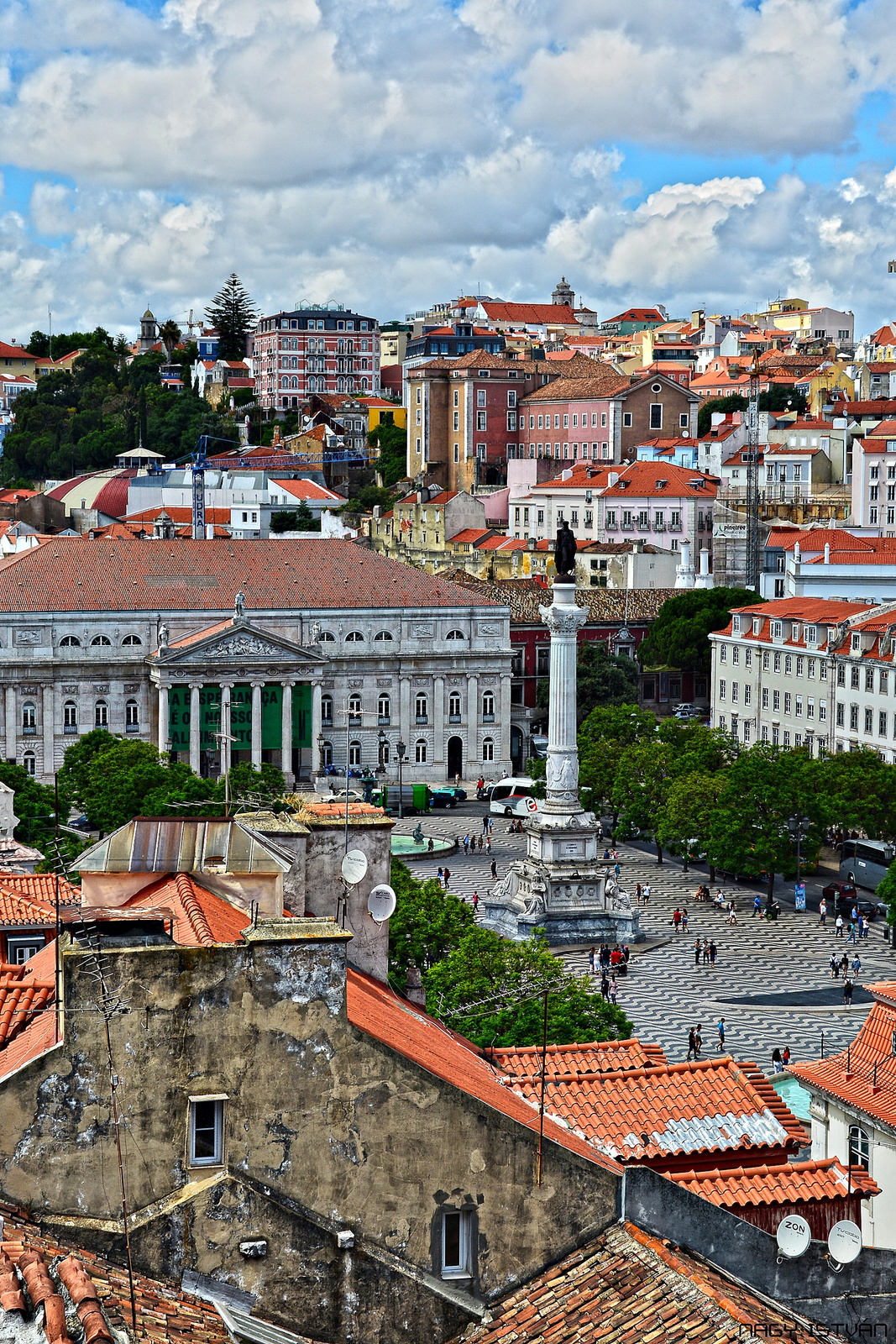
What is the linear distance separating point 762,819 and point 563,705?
9.14 meters

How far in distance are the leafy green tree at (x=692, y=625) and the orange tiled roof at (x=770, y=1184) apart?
308 feet

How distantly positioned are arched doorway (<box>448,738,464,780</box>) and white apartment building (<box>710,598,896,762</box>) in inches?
555

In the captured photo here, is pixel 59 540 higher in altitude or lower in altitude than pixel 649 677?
higher

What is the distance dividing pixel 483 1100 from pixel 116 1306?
334 cm

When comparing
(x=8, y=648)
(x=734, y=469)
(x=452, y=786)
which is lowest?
(x=452, y=786)

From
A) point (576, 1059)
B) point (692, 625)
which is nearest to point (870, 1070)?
point (576, 1059)

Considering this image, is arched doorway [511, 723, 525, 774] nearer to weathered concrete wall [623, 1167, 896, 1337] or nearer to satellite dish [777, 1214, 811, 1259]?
weathered concrete wall [623, 1167, 896, 1337]

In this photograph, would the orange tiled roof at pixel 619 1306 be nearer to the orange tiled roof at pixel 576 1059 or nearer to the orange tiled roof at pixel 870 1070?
the orange tiled roof at pixel 576 1059

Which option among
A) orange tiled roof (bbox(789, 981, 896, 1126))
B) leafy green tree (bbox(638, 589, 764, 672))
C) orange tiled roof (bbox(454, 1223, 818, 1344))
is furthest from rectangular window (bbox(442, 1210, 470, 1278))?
leafy green tree (bbox(638, 589, 764, 672))

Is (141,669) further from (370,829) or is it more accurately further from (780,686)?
(370,829)

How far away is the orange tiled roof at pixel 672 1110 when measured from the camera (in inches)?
857

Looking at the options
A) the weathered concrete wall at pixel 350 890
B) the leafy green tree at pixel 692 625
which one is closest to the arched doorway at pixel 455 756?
the leafy green tree at pixel 692 625

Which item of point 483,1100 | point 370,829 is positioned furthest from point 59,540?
point 483,1100

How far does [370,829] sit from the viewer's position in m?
23.0
